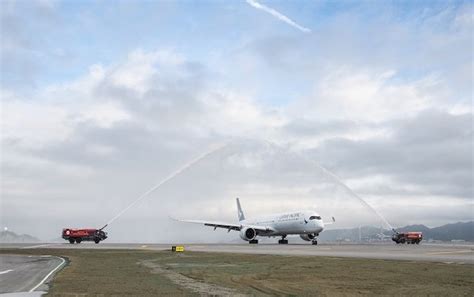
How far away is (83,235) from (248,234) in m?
38.4

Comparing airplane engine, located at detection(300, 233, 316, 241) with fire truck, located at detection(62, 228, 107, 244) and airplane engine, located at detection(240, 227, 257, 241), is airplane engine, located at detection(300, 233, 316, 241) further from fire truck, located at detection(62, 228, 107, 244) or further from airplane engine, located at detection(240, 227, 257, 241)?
fire truck, located at detection(62, 228, 107, 244)

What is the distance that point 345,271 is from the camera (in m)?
29.2

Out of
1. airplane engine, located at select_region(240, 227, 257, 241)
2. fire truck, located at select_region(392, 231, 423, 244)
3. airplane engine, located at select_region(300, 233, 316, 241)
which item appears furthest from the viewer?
fire truck, located at select_region(392, 231, 423, 244)

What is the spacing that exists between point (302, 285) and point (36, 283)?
43.0 ft

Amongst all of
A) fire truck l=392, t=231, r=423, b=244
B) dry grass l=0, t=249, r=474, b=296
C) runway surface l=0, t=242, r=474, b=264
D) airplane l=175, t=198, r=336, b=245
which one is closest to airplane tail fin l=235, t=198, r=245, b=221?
airplane l=175, t=198, r=336, b=245

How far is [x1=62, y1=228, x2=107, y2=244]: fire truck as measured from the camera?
108 metres

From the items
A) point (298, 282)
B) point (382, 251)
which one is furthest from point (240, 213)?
point (298, 282)

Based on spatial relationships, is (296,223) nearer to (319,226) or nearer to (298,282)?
(319,226)

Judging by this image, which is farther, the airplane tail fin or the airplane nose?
the airplane tail fin

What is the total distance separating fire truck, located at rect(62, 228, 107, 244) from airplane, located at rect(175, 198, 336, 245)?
971 inches

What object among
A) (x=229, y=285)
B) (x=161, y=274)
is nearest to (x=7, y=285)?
(x=161, y=274)

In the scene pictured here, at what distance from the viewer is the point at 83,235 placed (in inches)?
4277

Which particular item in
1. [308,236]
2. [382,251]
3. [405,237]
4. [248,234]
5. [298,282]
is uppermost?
[248,234]

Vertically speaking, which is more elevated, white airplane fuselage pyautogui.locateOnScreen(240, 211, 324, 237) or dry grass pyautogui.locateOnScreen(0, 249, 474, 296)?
white airplane fuselage pyautogui.locateOnScreen(240, 211, 324, 237)
